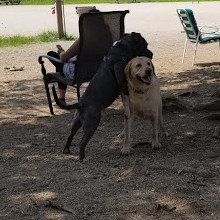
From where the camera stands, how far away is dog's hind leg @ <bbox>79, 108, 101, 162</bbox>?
4508 mm

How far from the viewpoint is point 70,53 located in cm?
610

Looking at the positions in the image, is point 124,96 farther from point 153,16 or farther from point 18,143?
point 153,16

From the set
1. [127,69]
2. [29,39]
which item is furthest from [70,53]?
[29,39]

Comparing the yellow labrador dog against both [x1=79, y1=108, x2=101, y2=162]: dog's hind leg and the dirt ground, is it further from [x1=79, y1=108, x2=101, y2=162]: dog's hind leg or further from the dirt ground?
[x1=79, y1=108, x2=101, y2=162]: dog's hind leg

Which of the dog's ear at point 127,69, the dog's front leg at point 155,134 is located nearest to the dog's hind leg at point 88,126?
the dog's ear at point 127,69

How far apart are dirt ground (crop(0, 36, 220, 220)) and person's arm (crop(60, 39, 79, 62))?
2.31 ft

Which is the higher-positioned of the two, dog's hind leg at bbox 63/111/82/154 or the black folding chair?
the black folding chair

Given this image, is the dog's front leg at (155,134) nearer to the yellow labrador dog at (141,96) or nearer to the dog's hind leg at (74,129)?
the yellow labrador dog at (141,96)

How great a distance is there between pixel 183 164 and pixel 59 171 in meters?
1.06

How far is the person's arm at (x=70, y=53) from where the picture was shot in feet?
19.8

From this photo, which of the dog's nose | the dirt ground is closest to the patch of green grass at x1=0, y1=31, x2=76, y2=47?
the dirt ground

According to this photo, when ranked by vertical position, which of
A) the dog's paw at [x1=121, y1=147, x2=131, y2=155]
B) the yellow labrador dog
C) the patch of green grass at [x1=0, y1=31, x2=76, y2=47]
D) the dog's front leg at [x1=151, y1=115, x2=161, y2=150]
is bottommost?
the patch of green grass at [x1=0, y1=31, x2=76, y2=47]

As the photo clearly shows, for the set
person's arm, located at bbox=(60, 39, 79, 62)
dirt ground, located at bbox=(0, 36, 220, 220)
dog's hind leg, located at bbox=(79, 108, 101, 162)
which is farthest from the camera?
person's arm, located at bbox=(60, 39, 79, 62)

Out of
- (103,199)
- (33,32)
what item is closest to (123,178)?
(103,199)
